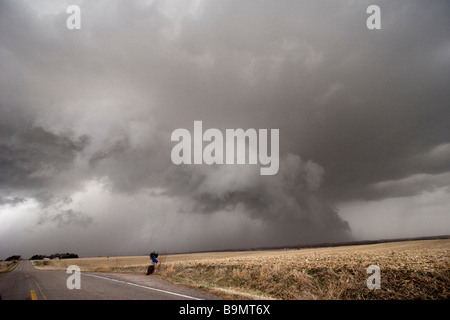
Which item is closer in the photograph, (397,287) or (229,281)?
(397,287)

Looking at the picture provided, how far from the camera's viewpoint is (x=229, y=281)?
17.1 meters

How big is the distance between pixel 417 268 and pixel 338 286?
4369mm
